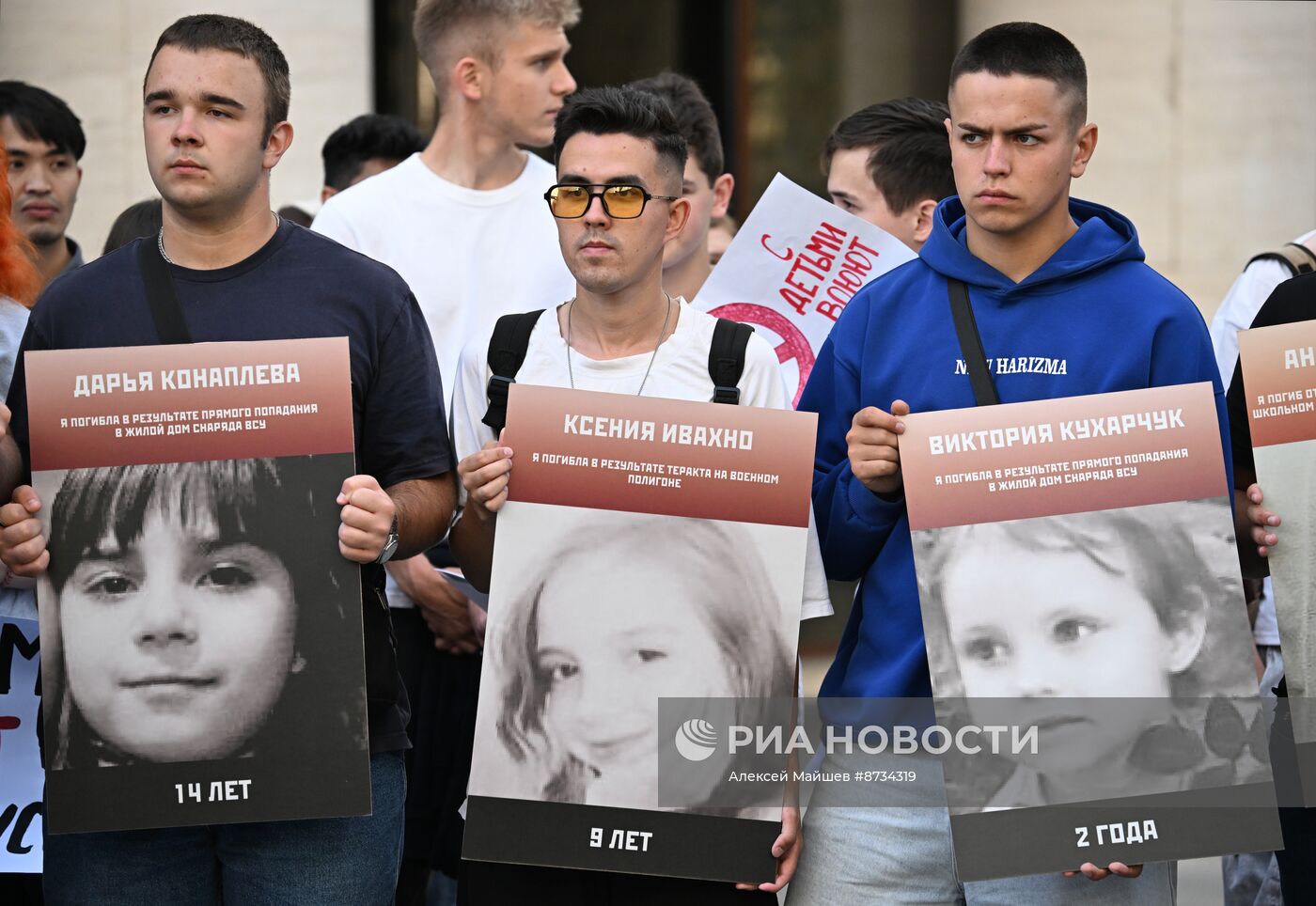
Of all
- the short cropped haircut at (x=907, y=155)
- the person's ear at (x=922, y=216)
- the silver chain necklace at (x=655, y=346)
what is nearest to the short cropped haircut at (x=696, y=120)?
the short cropped haircut at (x=907, y=155)

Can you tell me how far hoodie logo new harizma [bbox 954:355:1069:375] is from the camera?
3293 millimetres

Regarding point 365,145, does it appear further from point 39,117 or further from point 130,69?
point 130,69

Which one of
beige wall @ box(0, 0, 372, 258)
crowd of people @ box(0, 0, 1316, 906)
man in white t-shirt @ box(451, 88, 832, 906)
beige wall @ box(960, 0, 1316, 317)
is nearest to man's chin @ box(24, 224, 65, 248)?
crowd of people @ box(0, 0, 1316, 906)

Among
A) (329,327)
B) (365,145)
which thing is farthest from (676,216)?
(365,145)

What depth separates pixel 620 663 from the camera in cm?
324

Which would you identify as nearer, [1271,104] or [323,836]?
[323,836]

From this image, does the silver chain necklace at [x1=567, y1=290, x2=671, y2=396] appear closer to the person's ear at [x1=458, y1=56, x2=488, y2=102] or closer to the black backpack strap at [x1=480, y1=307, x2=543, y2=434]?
the black backpack strap at [x1=480, y1=307, x2=543, y2=434]

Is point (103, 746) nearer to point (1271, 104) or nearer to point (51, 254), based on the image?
point (51, 254)

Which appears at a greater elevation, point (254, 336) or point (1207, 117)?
point (1207, 117)

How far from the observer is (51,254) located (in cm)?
554

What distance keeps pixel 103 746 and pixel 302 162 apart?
5244 millimetres

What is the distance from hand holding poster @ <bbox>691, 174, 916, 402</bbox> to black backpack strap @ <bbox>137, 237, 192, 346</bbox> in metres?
1.53

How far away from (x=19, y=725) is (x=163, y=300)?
3.77ft

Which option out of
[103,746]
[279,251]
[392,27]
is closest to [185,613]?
[103,746]
